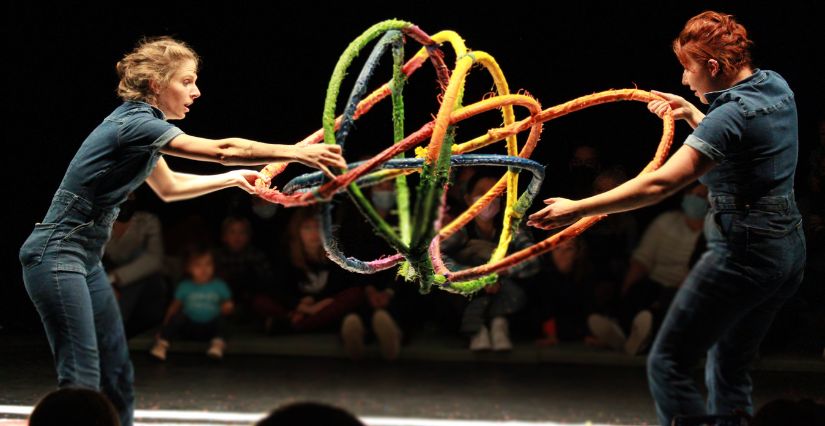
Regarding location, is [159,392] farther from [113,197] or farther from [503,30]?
[503,30]

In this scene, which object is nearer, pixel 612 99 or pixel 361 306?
pixel 612 99

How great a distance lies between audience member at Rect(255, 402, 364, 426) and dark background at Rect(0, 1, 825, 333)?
1.45m

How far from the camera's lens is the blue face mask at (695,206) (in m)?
3.23

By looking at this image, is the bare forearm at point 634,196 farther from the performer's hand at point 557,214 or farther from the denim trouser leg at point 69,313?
the denim trouser leg at point 69,313

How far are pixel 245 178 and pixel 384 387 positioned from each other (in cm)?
152

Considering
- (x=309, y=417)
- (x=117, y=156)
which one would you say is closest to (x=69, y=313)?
(x=117, y=156)

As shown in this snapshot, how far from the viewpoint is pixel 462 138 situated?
258 centimetres

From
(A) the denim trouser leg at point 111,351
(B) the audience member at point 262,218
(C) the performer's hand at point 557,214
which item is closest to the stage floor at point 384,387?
(A) the denim trouser leg at point 111,351

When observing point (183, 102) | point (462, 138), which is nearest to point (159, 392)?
point (183, 102)

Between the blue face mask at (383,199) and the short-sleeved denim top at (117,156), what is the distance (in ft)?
3.17

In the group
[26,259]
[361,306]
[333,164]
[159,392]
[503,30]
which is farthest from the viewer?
[361,306]

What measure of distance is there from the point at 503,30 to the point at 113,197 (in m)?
1.48

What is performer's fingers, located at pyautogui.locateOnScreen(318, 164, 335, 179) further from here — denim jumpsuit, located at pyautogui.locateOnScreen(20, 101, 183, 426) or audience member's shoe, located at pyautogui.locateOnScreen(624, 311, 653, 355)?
audience member's shoe, located at pyautogui.locateOnScreen(624, 311, 653, 355)

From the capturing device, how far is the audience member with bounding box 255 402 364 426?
3.92 ft
